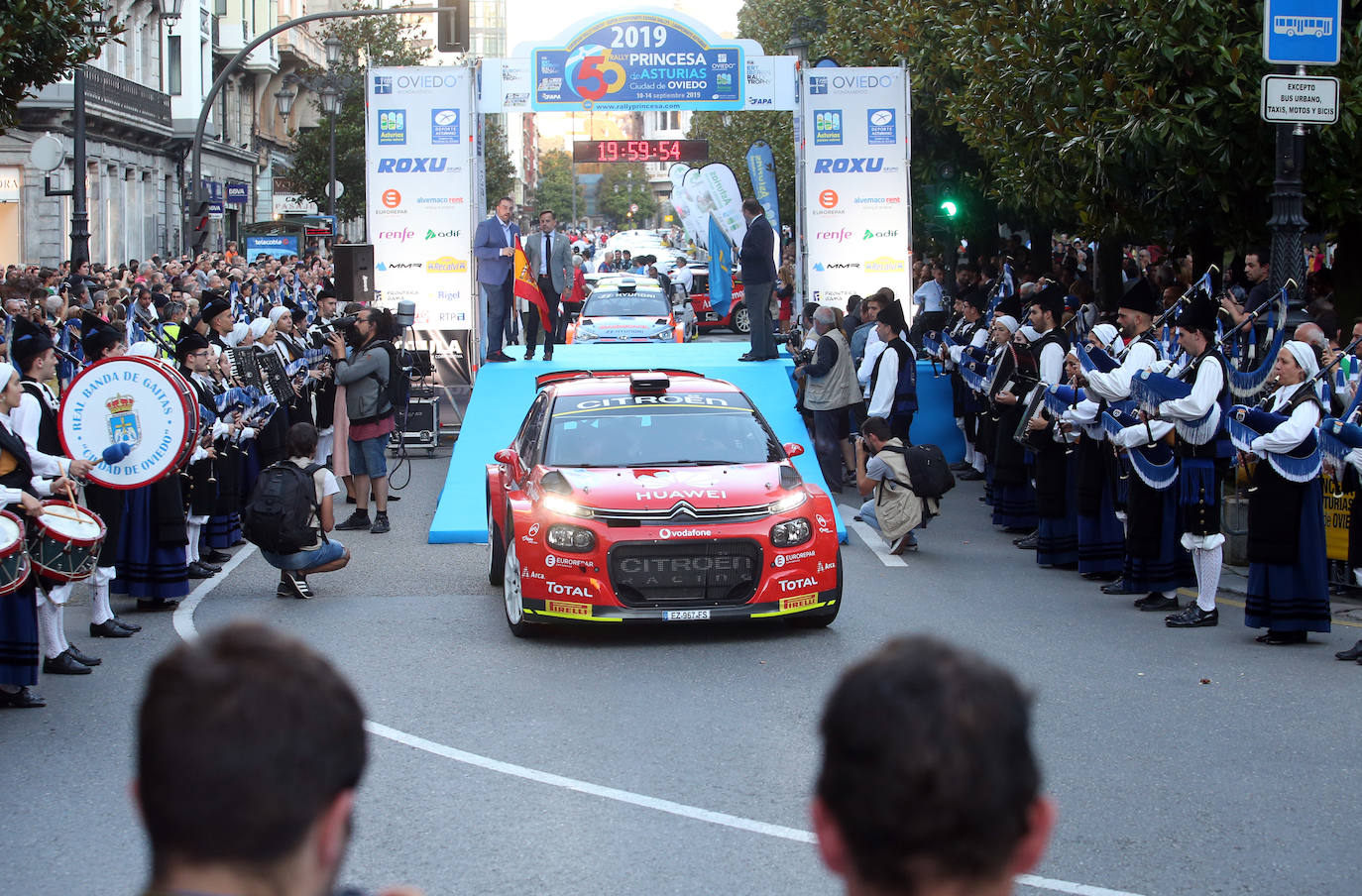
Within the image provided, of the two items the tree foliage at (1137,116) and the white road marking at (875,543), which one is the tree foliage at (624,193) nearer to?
the tree foliage at (1137,116)

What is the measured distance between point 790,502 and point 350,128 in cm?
4760

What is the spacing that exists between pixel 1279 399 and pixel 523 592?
4.58m

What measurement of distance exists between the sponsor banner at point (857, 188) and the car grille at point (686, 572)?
12.6 m

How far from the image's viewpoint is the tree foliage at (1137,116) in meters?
13.1

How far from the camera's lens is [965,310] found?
17.6 meters

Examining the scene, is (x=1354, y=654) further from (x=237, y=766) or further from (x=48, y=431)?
(x=237, y=766)

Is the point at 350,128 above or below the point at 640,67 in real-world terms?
above

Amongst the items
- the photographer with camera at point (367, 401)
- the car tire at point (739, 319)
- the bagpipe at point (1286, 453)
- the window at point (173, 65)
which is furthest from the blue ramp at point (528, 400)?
the window at point (173, 65)

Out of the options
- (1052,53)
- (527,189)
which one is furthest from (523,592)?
(527,189)

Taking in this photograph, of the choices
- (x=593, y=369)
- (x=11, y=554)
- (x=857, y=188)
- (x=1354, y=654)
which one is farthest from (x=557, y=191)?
(x=11, y=554)

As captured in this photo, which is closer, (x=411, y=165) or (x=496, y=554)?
(x=496, y=554)

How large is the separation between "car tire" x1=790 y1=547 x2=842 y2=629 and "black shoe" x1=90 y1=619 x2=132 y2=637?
413 centimetres

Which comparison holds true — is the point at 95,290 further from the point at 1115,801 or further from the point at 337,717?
the point at 337,717

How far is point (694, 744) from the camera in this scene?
724 cm
